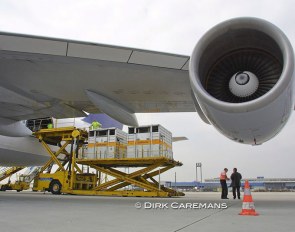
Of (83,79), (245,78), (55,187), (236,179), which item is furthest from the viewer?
(55,187)

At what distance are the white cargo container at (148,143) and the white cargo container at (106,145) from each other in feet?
2.47

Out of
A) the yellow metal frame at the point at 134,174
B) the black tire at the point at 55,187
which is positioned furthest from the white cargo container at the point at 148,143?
the black tire at the point at 55,187

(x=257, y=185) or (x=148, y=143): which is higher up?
(x=148, y=143)

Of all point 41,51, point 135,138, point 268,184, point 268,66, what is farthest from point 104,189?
point 268,184

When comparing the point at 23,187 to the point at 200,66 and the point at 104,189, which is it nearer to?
the point at 104,189

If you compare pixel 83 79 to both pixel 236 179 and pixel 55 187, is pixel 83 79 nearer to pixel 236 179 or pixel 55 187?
pixel 236 179

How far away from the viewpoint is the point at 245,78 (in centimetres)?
414

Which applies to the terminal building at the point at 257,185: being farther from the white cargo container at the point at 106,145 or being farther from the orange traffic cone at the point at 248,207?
the orange traffic cone at the point at 248,207

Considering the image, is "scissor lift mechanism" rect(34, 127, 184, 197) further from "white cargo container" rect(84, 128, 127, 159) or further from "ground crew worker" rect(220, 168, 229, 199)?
"ground crew worker" rect(220, 168, 229, 199)

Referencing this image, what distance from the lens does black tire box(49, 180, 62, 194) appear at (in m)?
13.1

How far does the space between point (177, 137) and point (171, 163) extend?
18.1 feet

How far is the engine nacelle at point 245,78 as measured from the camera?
3607 millimetres

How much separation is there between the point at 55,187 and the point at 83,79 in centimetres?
879

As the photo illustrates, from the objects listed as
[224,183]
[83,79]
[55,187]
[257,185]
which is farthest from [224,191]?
[257,185]
